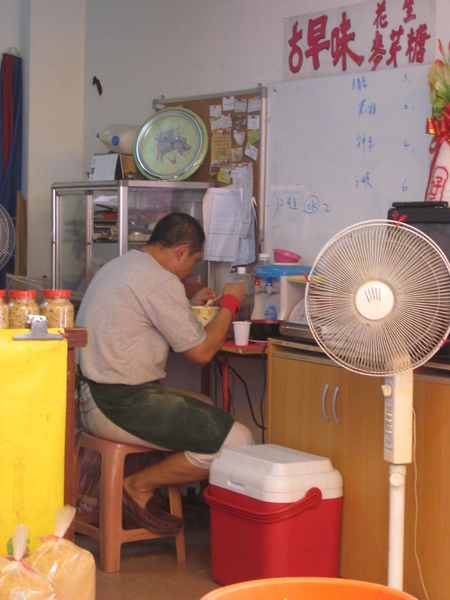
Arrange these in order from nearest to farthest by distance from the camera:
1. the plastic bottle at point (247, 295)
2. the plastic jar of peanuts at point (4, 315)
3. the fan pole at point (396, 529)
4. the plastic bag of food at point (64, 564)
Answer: the plastic bag of food at point (64, 564) < the fan pole at point (396, 529) < the plastic jar of peanuts at point (4, 315) < the plastic bottle at point (247, 295)

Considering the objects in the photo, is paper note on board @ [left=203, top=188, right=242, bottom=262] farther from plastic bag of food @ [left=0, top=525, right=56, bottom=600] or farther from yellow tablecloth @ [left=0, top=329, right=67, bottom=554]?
plastic bag of food @ [left=0, top=525, right=56, bottom=600]

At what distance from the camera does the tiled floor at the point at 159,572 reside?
287cm

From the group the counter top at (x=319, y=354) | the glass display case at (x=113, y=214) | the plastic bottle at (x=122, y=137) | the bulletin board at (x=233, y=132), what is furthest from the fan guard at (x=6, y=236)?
the counter top at (x=319, y=354)

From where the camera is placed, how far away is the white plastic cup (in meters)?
3.32

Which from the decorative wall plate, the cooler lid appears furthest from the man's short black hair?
the cooler lid

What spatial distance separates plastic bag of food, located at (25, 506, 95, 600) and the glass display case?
6.60ft

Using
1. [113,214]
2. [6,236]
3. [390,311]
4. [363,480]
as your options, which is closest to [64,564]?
[390,311]

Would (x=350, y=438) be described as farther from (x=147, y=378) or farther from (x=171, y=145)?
(x=171, y=145)

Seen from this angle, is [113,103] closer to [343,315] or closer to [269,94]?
[269,94]

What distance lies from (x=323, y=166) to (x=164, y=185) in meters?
0.82

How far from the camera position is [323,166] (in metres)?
3.56

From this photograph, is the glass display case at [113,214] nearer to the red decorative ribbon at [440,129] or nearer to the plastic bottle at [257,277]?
the plastic bottle at [257,277]

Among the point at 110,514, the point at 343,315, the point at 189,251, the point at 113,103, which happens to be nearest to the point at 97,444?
the point at 110,514

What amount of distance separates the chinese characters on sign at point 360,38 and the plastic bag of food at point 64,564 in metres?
2.19
